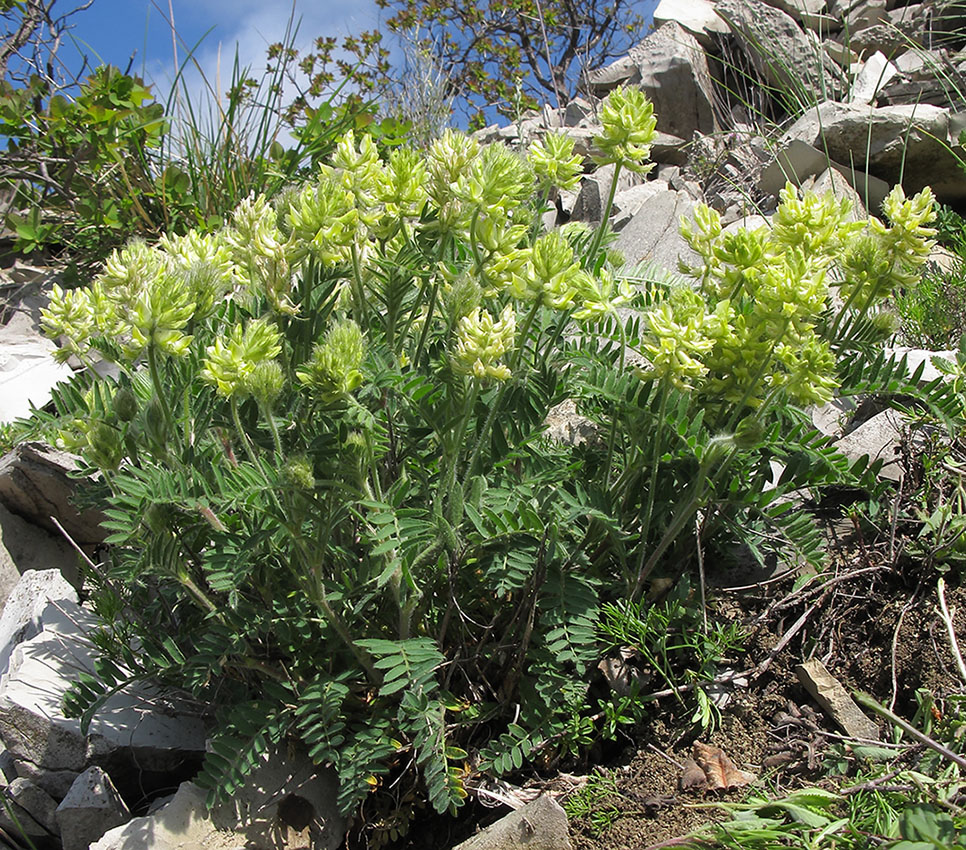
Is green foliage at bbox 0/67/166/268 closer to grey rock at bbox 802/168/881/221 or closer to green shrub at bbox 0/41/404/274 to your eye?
green shrub at bbox 0/41/404/274

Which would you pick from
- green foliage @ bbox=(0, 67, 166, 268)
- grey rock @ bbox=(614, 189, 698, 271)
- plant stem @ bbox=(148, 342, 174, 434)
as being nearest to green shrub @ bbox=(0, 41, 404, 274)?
green foliage @ bbox=(0, 67, 166, 268)

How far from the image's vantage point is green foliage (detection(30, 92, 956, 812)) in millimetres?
1740

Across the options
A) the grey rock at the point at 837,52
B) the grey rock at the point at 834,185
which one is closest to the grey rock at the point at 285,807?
the grey rock at the point at 834,185

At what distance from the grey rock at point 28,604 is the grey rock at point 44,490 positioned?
0.85ft

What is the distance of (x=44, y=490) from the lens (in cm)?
332

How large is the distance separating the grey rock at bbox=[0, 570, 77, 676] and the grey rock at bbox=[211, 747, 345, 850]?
1.19 metres

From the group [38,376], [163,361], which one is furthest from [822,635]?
[38,376]

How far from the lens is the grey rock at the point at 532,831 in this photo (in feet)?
5.96

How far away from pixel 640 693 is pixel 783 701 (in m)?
0.35

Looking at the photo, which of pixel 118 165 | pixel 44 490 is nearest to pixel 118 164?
pixel 118 165

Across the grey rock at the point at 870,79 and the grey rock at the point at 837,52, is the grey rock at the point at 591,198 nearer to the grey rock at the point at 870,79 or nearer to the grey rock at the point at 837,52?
the grey rock at the point at 870,79

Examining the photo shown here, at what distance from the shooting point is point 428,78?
26.1 feet

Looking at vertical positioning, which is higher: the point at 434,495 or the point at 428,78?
the point at 428,78

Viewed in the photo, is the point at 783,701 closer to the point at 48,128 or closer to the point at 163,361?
the point at 163,361
